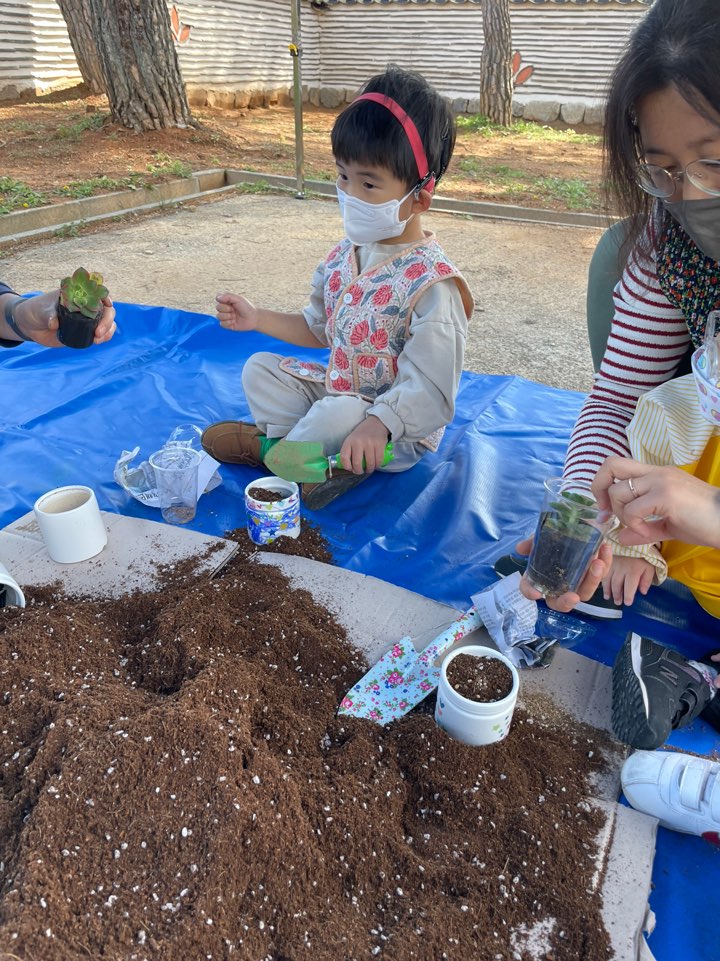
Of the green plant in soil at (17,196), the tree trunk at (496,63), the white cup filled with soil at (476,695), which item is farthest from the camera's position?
the tree trunk at (496,63)

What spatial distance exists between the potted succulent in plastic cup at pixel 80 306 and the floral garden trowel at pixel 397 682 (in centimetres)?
120

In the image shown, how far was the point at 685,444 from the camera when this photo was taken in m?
1.46

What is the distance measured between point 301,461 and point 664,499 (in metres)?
1.10

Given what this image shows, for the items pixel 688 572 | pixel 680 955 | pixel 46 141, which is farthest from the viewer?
pixel 46 141

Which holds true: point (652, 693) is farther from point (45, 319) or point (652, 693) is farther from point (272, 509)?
point (45, 319)

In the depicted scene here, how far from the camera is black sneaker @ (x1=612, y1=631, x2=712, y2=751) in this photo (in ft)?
4.34

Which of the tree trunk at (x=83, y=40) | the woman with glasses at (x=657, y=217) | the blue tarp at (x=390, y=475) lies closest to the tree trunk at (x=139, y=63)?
the tree trunk at (x=83, y=40)

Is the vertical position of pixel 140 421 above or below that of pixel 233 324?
below

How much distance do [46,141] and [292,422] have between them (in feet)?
21.6

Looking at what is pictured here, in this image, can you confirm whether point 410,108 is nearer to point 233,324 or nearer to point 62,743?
point 233,324

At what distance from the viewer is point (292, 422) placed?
231 centimetres

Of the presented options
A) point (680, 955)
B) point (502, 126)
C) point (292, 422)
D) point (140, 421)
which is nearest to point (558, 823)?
point (680, 955)

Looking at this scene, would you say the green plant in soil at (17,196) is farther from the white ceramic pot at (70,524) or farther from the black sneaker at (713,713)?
the black sneaker at (713,713)

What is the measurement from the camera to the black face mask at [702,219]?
119 cm
